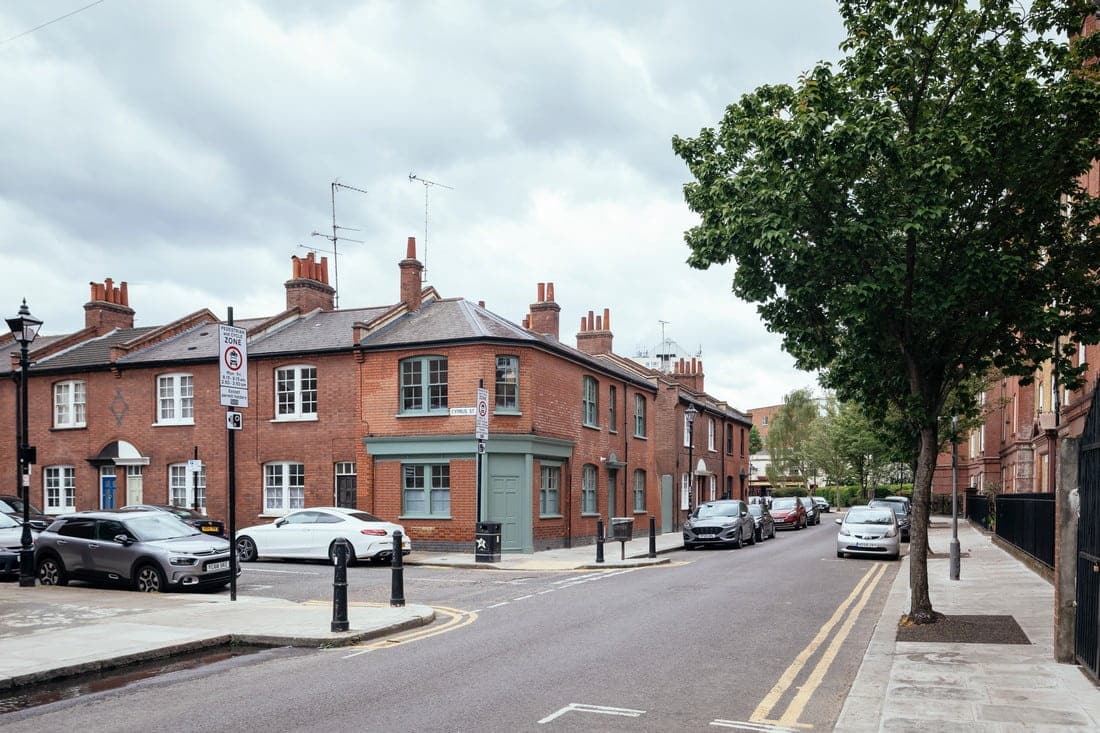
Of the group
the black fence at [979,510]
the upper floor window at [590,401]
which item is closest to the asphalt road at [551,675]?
the upper floor window at [590,401]

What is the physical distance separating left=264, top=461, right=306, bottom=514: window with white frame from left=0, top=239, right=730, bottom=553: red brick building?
54 mm

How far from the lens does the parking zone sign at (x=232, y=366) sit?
14742 mm

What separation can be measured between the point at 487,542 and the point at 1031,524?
13.2 metres

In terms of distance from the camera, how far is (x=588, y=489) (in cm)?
3234

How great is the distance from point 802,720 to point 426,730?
3034 mm

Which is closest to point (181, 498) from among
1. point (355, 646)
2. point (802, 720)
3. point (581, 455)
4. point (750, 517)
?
point (581, 455)

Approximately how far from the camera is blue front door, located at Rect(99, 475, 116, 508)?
1293 inches

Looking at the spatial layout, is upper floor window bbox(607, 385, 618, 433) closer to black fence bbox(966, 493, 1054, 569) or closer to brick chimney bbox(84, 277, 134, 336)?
black fence bbox(966, 493, 1054, 569)

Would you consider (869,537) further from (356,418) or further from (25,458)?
(25,458)

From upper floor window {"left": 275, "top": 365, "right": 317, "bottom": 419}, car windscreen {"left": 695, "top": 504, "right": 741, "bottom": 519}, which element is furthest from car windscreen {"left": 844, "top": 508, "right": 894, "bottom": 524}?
upper floor window {"left": 275, "top": 365, "right": 317, "bottom": 419}

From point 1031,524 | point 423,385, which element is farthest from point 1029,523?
point 423,385

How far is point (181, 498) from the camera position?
31.8 m

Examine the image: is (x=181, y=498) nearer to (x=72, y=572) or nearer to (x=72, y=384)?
(x=72, y=384)

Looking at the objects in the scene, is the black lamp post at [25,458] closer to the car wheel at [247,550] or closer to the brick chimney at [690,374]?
the car wheel at [247,550]
